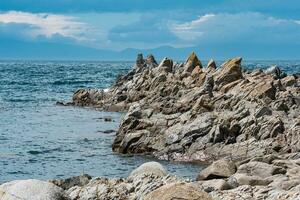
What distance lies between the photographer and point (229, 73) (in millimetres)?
47812

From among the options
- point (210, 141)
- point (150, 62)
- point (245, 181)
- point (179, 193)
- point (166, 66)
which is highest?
point (150, 62)

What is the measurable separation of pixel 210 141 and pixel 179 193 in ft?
62.9

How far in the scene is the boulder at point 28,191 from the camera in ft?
47.9

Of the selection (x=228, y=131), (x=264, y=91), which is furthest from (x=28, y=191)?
(x=264, y=91)

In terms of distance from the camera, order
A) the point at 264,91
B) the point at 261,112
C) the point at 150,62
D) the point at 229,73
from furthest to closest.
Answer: the point at 150,62 → the point at 229,73 → the point at 264,91 → the point at 261,112

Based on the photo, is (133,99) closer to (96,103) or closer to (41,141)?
(96,103)

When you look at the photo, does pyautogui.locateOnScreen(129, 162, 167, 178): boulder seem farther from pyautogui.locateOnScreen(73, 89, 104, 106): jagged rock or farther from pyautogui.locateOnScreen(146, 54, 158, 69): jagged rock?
pyautogui.locateOnScreen(146, 54, 158, 69): jagged rock

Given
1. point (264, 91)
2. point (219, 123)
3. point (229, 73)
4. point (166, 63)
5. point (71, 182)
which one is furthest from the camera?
point (166, 63)

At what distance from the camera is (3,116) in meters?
53.3

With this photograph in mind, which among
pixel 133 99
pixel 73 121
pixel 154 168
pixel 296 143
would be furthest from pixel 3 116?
pixel 154 168

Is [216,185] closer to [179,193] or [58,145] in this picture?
[179,193]

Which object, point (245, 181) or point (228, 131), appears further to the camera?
point (228, 131)

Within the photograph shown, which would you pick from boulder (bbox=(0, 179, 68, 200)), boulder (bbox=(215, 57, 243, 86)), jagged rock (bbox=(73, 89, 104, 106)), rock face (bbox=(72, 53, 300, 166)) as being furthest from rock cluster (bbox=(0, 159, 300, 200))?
jagged rock (bbox=(73, 89, 104, 106))

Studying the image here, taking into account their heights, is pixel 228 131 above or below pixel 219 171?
above
